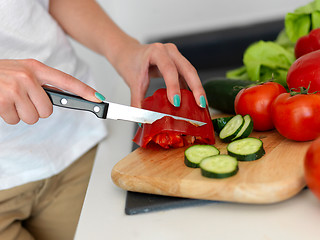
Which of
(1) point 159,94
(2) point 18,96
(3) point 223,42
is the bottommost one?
(3) point 223,42

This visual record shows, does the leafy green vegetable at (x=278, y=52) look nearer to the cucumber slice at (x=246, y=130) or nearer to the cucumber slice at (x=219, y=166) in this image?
the cucumber slice at (x=246, y=130)

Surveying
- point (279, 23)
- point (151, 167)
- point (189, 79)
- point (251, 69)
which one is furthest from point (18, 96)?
point (279, 23)

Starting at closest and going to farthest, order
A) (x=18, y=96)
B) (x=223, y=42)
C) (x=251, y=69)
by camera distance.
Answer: (x=18, y=96), (x=251, y=69), (x=223, y=42)

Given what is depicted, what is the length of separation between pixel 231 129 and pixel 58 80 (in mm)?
505

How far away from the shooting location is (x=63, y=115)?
4.81 ft

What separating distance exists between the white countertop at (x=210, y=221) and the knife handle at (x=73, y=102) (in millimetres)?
243

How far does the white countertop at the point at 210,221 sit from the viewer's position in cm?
85

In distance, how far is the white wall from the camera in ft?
9.38

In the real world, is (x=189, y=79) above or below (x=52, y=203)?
above

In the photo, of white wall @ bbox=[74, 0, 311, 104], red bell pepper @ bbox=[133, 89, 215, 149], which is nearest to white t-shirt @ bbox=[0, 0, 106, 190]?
red bell pepper @ bbox=[133, 89, 215, 149]

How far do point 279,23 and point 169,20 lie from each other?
2.82 ft

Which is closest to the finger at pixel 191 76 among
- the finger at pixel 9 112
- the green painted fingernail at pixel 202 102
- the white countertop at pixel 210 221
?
the green painted fingernail at pixel 202 102

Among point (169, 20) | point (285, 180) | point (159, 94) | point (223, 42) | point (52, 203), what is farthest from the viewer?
point (169, 20)

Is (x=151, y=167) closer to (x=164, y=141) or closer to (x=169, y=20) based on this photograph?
(x=164, y=141)
